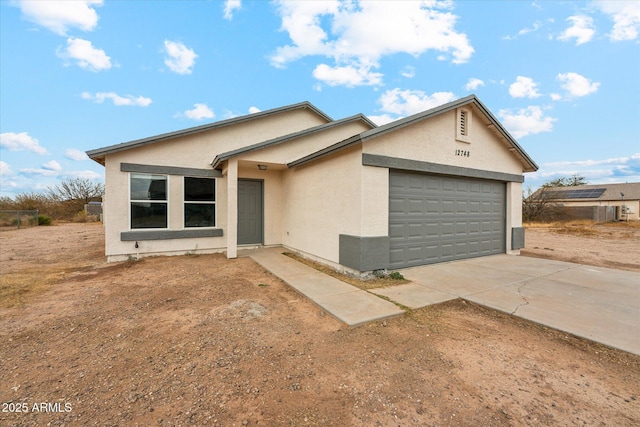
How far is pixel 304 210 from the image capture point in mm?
8758

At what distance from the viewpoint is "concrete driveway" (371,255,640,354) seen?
3.75 meters

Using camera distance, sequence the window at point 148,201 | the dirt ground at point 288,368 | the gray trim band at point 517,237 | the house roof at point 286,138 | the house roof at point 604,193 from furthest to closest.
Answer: the house roof at point 604,193, the gray trim band at point 517,237, the window at point 148,201, the house roof at point 286,138, the dirt ground at point 288,368

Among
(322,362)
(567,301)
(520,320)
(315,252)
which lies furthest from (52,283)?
(567,301)

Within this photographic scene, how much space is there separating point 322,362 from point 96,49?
14.3 meters

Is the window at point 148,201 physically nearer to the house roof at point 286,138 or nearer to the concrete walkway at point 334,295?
the house roof at point 286,138

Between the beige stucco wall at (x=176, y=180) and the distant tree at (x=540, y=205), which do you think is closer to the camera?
the beige stucco wall at (x=176, y=180)

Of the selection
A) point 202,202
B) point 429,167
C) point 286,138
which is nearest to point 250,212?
point 202,202

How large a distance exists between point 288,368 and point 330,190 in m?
5.06

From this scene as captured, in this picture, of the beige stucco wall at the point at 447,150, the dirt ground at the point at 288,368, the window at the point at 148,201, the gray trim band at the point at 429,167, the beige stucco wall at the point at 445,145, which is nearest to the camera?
the dirt ground at the point at 288,368

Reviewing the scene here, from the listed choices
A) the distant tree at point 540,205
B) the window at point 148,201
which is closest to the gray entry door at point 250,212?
the window at point 148,201

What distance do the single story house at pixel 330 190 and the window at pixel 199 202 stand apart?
4cm

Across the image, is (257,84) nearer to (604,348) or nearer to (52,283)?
(52,283)

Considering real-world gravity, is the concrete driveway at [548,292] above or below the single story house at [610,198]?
below

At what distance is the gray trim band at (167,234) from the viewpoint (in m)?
8.38
